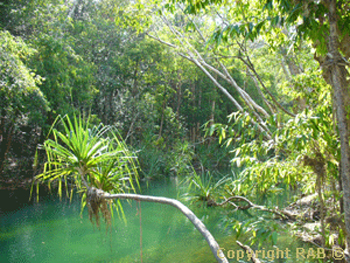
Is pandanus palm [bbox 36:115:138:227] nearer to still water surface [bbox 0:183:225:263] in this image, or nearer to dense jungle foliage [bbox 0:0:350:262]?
dense jungle foliage [bbox 0:0:350:262]

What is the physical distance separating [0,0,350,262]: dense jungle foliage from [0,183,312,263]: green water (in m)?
0.70

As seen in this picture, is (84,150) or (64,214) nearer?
(84,150)

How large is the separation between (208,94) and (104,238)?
1250 centimetres

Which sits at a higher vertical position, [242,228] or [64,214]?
[242,228]

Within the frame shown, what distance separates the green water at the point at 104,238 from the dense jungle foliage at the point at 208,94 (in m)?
0.70

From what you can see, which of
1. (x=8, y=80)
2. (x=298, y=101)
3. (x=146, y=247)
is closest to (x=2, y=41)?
(x=8, y=80)

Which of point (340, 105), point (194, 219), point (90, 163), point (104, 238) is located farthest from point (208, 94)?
point (194, 219)

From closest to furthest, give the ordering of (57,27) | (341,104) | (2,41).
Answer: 1. (341,104)
2. (2,41)
3. (57,27)

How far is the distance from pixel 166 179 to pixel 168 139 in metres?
3.89

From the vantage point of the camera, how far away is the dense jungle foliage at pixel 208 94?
195 centimetres

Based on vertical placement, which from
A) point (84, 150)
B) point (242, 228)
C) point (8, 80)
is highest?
point (8, 80)

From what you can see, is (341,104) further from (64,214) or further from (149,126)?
(149,126)

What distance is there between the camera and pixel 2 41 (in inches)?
215

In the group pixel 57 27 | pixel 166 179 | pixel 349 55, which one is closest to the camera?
pixel 349 55
